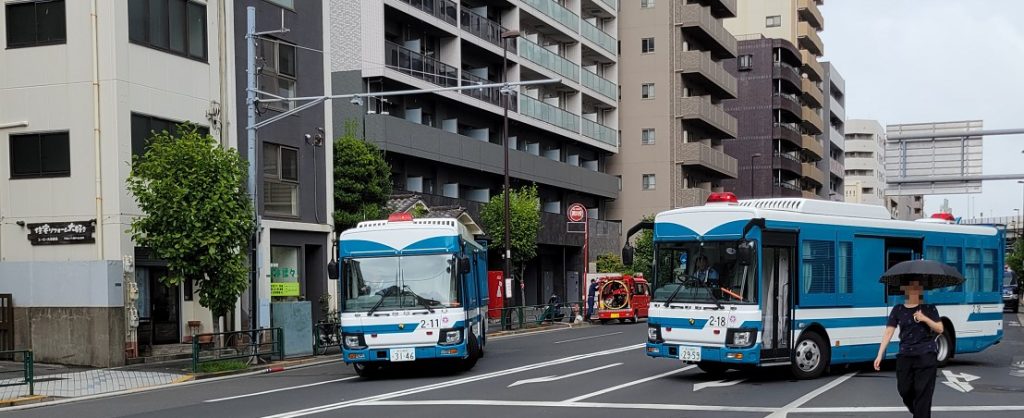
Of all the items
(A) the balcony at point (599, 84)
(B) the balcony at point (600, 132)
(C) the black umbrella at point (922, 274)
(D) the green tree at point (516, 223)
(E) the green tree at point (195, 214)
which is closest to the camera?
(C) the black umbrella at point (922, 274)

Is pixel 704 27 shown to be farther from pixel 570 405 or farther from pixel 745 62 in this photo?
pixel 570 405

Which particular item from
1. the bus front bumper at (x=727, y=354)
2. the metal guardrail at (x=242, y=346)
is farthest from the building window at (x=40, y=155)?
the bus front bumper at (x=727, y=354)

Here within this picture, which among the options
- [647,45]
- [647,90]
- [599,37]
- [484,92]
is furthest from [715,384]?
[647,45]

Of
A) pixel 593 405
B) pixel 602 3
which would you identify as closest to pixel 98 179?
pixel 593 405

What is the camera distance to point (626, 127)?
70.1m

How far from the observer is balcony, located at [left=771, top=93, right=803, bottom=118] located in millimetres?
85000

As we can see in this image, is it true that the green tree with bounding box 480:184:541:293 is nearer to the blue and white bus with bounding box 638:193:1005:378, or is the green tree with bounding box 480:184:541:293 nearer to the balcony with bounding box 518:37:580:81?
the balcony with bounding box 518:37:580:81

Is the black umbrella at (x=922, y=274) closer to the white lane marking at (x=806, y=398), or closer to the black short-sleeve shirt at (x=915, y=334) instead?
the black short-sleeve shirt at (x=915, y=334)

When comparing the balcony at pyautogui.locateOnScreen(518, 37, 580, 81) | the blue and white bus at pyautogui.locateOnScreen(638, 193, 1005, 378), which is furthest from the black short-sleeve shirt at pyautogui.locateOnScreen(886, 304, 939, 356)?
the balcony at pyautogui.locateOnScreen(518, 37, 580, 81)

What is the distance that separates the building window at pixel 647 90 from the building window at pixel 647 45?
2.34 meters

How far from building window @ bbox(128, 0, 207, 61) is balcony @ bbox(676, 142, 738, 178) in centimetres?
4602

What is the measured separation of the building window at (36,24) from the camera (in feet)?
81.6

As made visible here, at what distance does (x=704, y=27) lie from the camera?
233 feet

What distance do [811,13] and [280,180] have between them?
7742 centimetres
